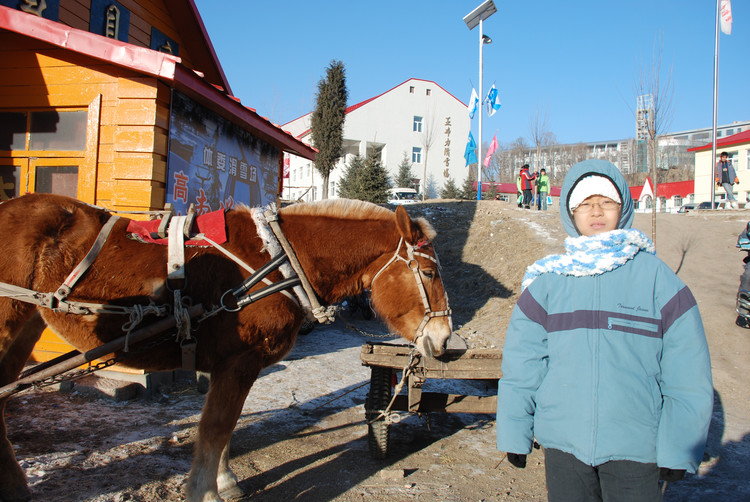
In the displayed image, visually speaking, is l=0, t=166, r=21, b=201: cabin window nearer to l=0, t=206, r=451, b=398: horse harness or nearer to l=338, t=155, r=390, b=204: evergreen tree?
l=0, t=206, r=451, b=398: horse harness

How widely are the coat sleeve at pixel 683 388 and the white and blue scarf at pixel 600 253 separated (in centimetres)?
23

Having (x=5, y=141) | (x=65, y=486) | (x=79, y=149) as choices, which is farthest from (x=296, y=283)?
(x=5, y=141)

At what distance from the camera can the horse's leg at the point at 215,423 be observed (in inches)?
101

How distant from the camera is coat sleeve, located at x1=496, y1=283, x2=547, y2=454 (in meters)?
1.74

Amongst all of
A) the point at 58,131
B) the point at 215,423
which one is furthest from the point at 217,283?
the point at 58,131

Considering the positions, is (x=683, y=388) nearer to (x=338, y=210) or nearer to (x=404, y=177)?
(x=338, y=210)

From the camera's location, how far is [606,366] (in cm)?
160

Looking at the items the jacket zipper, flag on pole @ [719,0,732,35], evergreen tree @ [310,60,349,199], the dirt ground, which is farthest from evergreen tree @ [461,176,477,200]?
the jacket zipper

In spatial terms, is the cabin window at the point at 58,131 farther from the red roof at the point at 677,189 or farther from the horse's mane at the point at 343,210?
the red roof at the point at 677,189

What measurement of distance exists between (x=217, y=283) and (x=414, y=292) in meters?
1.32

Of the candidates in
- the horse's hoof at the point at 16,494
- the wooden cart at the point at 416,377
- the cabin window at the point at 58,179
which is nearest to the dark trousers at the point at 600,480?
the wooden cart at the point at 416,377

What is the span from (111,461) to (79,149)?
3672 millimetres

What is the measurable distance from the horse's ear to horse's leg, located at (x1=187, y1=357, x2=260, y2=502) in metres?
1.33

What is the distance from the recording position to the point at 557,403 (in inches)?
65.5
